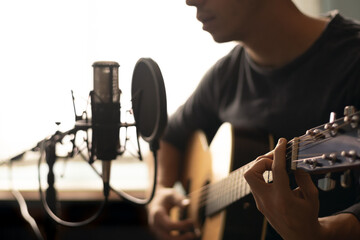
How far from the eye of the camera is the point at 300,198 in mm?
669

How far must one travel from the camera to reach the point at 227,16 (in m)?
0.94

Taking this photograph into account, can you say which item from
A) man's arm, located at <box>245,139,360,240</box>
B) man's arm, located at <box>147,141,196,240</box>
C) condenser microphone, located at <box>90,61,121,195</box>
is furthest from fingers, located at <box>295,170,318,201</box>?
man's arm, located at <box>147,141,196,240</box>

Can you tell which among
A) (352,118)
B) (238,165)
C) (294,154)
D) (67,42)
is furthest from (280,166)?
(67,42)

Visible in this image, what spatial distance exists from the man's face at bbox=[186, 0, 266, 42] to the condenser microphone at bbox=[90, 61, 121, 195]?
0.77ft

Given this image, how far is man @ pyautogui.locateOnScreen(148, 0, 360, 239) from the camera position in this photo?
88cm

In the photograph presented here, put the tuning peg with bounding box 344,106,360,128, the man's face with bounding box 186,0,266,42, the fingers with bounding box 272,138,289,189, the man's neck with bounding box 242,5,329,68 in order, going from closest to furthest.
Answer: the tuning peg with bounding box 344,106,360,128 < the fingers with bounding box 272,138,289,189 < the man's face with bounding box 186,0,266,42 < the man's neck with bounding box 242,5,329,68

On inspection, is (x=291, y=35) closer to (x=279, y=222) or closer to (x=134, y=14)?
(x=134, y=14)

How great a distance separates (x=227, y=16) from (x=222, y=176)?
306 mm

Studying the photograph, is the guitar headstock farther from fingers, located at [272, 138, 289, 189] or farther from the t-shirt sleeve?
the t-shirt sleeve

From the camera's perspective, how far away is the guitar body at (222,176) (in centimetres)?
90

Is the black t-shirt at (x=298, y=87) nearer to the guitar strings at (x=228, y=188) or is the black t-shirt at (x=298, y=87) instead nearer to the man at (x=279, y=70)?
the man at (x=279, y=70)

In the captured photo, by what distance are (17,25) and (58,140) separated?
1.22ft

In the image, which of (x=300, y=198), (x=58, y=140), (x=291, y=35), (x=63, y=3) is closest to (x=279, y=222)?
(x=300, y=198)

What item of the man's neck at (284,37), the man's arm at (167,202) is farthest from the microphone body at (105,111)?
the man's arm at (167,202)
